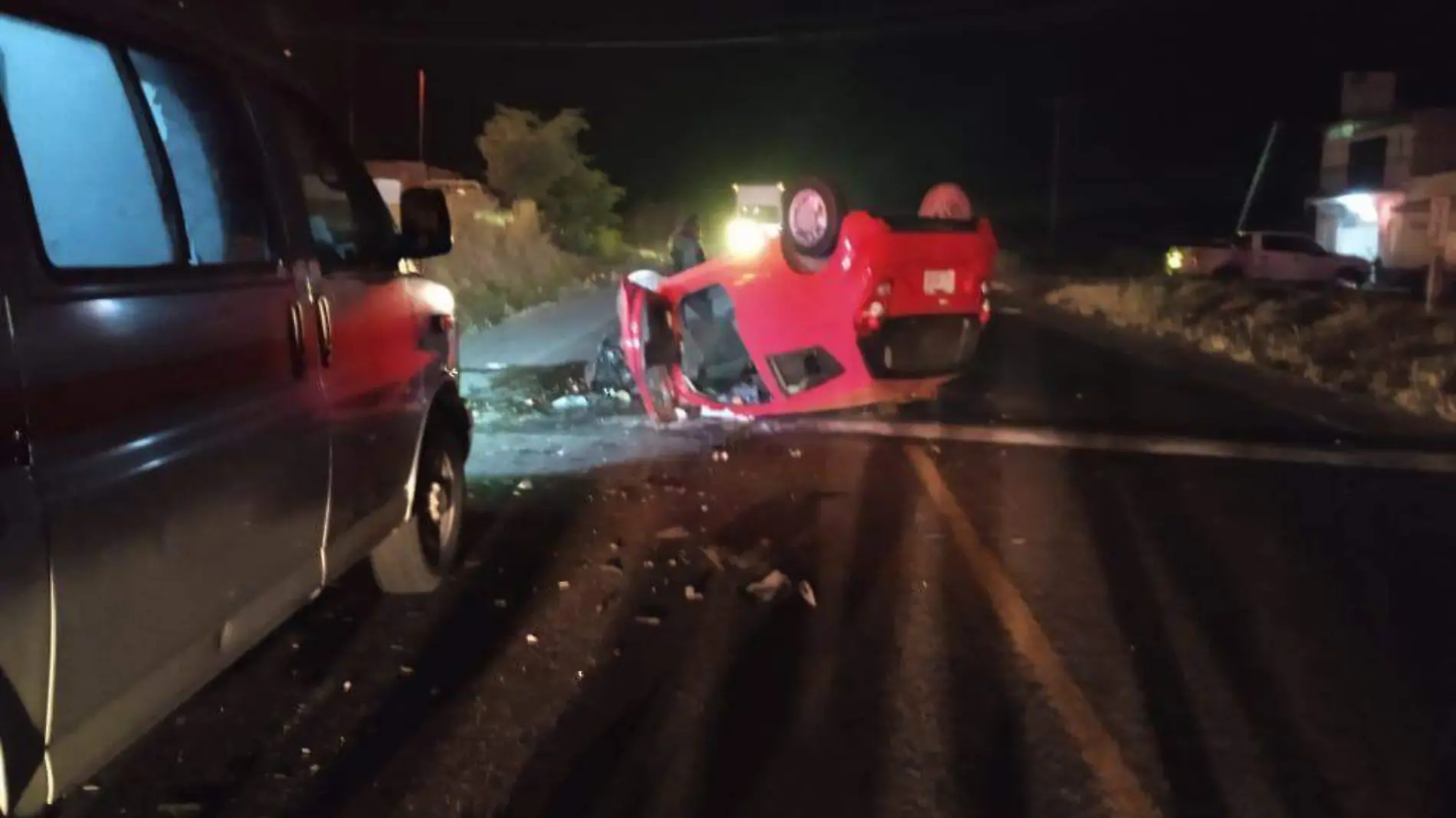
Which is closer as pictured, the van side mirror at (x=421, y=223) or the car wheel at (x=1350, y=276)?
the van side mirror at (x=421, y=223)

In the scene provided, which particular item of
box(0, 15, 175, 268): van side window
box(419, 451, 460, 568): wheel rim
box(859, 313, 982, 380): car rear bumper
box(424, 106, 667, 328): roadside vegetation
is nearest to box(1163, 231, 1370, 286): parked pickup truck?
box(424, 106, 667, 328): roadside vegetation

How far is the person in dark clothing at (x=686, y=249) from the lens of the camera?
15227mm

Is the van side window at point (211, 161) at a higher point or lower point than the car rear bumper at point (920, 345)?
higher

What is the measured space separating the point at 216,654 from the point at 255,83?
6.52 ft

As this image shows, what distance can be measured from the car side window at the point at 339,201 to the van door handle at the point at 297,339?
1.92 feet

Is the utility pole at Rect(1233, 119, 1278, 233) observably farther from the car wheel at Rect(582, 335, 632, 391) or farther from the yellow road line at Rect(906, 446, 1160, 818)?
the yellow road line at Rect(906, 446, 1160, 818)

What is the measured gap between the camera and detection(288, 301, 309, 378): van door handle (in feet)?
14.8

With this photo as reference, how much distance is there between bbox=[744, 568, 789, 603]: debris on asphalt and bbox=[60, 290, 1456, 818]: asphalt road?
0.05m

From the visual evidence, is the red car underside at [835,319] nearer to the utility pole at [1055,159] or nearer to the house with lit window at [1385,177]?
the house with lit window at [1385,177]

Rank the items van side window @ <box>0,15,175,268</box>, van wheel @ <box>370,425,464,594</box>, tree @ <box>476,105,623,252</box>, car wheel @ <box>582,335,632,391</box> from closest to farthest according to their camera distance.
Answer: van side window @ <box>0,15,175,268</box> → van wheel @ <box>370,425,464,594</box> → car wheel @ <box>582,335,632,391</box> → tree @ <box>476,105,623,252</box>

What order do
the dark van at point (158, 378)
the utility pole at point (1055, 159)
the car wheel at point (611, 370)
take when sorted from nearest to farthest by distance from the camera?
the dark van at point (158, 378)
the car wheel at point (611, 370)
the utility pole at point (1055, 159)

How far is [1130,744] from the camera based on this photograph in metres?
4.83

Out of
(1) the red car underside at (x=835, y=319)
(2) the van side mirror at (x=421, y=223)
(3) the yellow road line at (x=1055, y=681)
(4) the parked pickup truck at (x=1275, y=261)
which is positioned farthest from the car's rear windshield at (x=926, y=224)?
(4) the parked pickup truck at (x=1275, y=261)

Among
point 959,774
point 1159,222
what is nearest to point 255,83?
point 959,774
